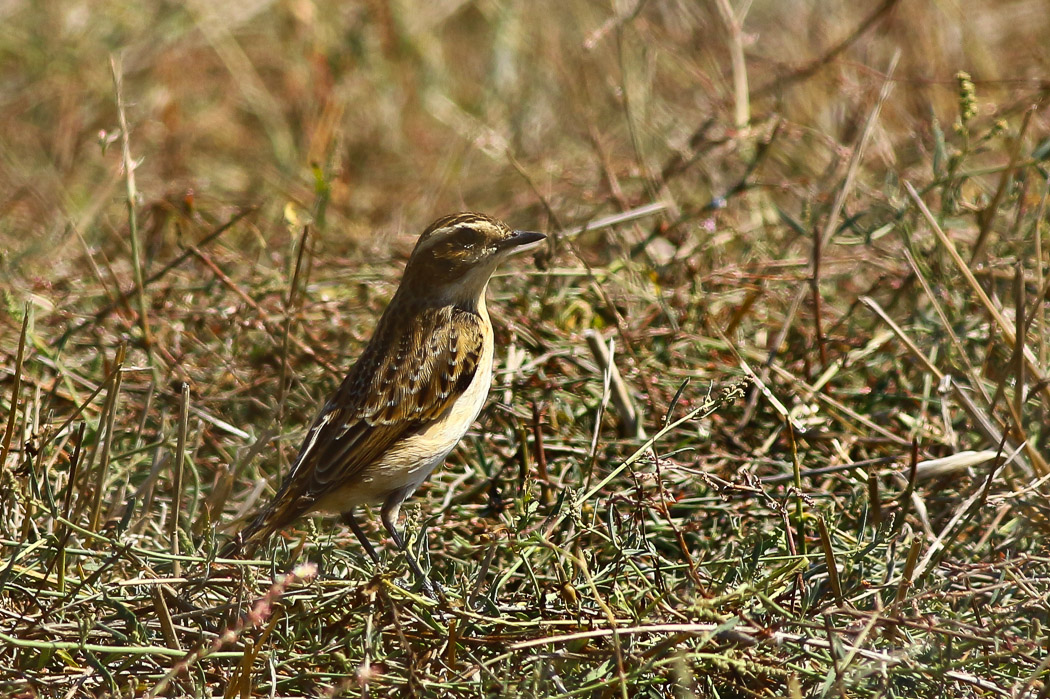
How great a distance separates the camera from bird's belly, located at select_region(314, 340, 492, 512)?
5.07 meters

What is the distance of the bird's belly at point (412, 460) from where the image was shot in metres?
5.07

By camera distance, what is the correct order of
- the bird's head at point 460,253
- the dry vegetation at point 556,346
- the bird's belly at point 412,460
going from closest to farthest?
the dry vegetation at point 556,346
the bird's belly at point 412,460
the bird's head at point 460,253

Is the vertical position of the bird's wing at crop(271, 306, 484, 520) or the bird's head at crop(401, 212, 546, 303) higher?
the bird's head at crop(401, 212, 546, 303)

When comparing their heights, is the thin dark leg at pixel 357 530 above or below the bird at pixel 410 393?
below

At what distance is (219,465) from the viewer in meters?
5.63

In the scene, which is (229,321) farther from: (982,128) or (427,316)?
(982,128)

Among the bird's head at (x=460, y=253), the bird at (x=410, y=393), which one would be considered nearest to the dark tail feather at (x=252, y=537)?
the bird at (x=410, y=393)

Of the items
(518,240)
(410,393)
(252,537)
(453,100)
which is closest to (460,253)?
(518,240)

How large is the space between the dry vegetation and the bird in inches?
11.2

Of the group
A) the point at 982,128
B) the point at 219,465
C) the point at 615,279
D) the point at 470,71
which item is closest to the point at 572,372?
the point at 615,279

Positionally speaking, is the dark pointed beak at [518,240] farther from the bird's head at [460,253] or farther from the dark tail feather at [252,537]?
the dark tail feather at [252,537]

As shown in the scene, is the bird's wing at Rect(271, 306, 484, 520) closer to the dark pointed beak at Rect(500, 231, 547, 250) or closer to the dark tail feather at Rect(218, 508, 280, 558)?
the dark tail feather at Rect(218, 508, 280, 558)

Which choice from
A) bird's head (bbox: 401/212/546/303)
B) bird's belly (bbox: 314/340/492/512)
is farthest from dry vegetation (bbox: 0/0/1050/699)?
bird's head (bbox: 401/212/546/303)

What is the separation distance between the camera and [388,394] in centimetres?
526
